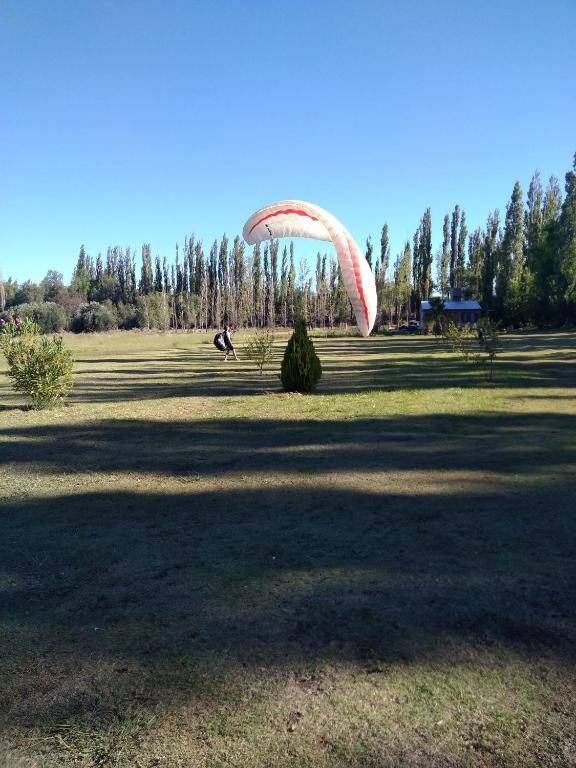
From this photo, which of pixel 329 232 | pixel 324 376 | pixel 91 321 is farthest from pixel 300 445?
pixel 91 321

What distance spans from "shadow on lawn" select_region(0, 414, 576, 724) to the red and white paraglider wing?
6.84 metres

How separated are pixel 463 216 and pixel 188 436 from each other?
84.8m

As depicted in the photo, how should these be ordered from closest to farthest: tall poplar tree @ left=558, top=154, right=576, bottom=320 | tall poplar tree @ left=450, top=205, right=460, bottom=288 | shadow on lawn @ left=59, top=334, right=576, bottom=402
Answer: shadow on lawn @ left=59, top=334, right=576, bottom=402
tall poplar tree @ left=558, top=154, right=576, bottom=320
tall poplar tree @ left=450, top=205, right=460, bottom=288

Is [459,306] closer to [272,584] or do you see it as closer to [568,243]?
[568,243]

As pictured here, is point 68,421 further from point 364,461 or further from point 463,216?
point 463,216

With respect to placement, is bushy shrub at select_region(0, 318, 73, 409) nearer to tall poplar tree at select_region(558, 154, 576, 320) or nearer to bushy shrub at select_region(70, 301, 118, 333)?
tall poplar tree at select_region(558, 154, 576, 320)

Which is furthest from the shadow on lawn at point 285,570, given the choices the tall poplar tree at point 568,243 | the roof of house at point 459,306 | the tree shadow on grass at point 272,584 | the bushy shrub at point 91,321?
the bushy shrub at point 91,321

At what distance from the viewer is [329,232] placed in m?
13.9

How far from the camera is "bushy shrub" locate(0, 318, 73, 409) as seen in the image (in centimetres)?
1189

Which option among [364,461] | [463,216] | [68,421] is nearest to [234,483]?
[364,461]

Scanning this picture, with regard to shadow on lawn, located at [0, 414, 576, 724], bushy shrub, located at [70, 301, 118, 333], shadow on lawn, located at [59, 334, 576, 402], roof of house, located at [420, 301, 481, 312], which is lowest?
shadow on lawn, located at [0, 414, 576, 724]

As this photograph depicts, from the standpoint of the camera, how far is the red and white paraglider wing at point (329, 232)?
44.9 ft

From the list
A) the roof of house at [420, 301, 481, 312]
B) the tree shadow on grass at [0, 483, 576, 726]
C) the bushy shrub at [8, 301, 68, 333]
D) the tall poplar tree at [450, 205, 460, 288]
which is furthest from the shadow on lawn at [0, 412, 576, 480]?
the tall poplar tree at [450, 205, 460, 288]

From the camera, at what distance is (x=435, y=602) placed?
3566 millimetres
